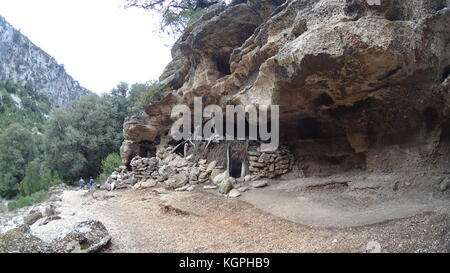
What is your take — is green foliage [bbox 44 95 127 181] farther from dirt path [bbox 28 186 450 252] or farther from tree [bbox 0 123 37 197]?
dirt path [bbox 28 186 450 252]

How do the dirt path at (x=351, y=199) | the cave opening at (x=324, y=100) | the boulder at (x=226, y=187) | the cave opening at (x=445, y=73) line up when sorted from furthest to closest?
the boulder at (x=226, y=187) → the cave opening at (x=324, y=100) → the cave opening at (x=445, y=73) → the dirt path at (x=351, y=199)

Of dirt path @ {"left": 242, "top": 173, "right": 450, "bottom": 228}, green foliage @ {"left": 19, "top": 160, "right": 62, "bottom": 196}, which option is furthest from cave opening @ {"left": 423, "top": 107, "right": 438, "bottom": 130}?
green foliage @ {"left": 19, "top": 160, "right": 62, "bottom": 196}

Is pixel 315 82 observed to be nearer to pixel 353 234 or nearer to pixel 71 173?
pixel 353 234

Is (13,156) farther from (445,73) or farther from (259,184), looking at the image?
(445,73)

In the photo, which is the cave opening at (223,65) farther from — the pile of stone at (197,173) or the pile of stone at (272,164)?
the pile of stone at (272,164)

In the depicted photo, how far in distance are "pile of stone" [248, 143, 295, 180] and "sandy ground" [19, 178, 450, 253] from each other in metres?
0.79

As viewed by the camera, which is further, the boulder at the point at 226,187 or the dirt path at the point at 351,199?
the boulder at the point at 226,187

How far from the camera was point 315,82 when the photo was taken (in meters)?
5.54

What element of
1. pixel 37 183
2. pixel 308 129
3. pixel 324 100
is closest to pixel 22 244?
pixel 324 100

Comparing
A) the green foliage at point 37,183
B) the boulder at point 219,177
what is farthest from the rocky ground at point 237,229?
the green foliage at point 37,183

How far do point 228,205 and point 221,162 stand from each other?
3105 mm

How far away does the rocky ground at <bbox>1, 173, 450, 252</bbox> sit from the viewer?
3.28m

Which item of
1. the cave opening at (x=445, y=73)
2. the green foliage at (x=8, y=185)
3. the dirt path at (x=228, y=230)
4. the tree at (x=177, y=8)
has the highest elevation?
the tree at (x=177, y=8)

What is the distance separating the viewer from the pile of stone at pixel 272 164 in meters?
8.10
